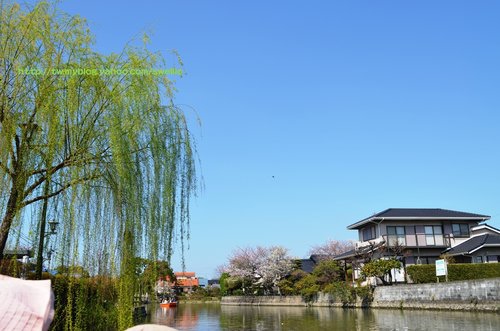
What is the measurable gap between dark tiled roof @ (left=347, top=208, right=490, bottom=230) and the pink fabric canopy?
39.3 metres

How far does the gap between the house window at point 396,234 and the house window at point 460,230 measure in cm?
490

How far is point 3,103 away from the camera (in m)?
6.45

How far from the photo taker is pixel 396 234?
4034 centimetres

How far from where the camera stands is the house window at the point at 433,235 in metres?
40.7

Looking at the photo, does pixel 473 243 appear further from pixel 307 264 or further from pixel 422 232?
pixel 307 264

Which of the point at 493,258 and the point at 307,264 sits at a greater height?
the point at 307,264

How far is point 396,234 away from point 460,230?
6268mm

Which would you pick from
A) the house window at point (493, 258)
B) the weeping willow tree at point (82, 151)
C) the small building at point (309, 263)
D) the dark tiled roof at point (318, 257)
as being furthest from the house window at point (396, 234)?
the weeping willow tree at point (82, 151)

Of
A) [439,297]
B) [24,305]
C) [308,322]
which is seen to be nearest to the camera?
[24,305]

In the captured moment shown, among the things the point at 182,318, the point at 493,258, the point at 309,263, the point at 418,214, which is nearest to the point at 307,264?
the point at 309,263

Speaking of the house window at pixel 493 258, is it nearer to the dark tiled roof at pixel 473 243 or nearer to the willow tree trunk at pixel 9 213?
the dark tiled roof at pixel 473 243

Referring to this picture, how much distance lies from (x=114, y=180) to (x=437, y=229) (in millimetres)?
39430

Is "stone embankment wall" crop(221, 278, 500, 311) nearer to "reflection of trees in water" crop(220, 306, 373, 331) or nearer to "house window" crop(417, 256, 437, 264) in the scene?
"reflection of trees in water" crop(220, 306, 373, 331)

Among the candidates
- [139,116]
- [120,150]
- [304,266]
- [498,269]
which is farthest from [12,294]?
[304,266]
